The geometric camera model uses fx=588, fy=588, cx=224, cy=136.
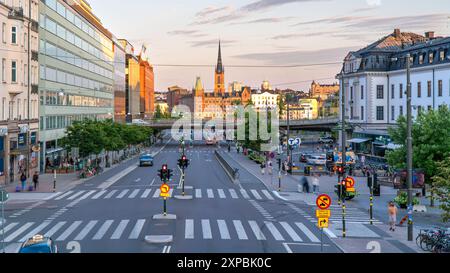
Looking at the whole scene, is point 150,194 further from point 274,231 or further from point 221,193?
point 274,231

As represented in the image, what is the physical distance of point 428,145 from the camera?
40.2m

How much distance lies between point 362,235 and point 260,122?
222 feet

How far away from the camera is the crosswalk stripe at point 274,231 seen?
1016 inches

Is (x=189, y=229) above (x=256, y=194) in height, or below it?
above

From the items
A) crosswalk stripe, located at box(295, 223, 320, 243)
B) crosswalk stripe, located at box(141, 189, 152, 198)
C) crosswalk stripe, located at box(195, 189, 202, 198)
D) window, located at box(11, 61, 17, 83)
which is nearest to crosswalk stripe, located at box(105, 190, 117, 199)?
crosswalk stripe, located at box(141, 189, 152, 198)

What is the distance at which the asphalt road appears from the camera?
939 inches

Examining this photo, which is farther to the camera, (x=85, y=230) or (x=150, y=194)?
(x=150, y=194)

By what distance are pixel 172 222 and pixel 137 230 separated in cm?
277

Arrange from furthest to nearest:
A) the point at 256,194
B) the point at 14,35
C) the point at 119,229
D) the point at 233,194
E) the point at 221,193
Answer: the point at 14,35, the point at 221,193, the point at 256,194, the point at 233,194, the point at 119,229

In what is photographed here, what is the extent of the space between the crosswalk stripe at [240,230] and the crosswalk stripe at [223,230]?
0.50m

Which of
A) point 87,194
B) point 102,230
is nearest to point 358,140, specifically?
point 87,194

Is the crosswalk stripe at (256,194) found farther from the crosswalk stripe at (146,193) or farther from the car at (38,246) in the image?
the car at (38,246)

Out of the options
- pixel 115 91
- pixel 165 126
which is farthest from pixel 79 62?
pixel 165 126
